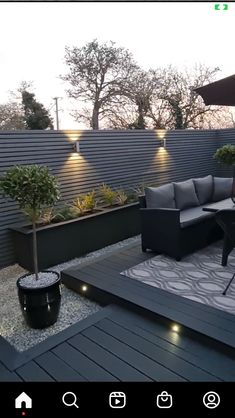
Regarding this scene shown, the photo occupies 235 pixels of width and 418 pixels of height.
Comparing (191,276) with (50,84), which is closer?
(191,276)

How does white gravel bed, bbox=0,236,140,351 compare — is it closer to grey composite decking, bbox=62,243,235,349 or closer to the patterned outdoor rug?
grey composite decking, bbox=62,243,235,349

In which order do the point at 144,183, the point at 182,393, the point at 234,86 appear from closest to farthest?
the point at 182,393 → the point at 234,86 → the point at 144,183

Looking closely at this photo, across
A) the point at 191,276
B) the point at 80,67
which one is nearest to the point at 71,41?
the point at 80,67

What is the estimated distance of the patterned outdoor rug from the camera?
279 cm

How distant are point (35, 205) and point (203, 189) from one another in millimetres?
3451

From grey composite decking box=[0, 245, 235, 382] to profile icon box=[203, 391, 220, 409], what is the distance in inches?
9.9

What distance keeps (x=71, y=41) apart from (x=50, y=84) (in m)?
1.92

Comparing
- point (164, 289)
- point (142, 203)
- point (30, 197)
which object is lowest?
point (164, 289)

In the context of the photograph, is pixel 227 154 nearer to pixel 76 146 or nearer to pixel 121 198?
pixel 121 198

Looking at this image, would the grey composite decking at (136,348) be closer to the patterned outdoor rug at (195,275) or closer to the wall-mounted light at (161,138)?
the patterned outdoor rug at (195,275)

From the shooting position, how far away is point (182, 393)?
1694 mm

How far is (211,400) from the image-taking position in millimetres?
1576

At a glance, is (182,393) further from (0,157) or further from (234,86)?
(0,157)

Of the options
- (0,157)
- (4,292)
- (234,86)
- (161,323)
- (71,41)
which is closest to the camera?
(161,323)
